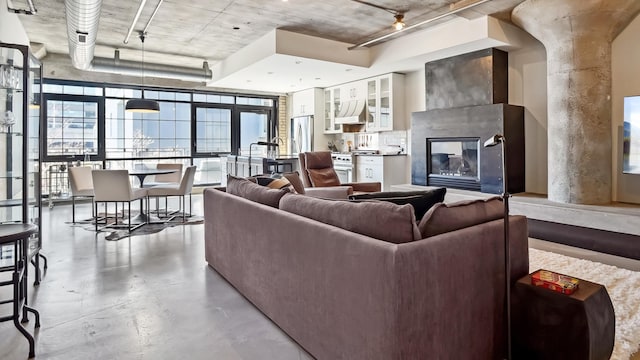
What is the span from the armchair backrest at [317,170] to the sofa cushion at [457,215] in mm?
3844

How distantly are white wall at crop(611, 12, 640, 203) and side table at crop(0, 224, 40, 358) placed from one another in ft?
19.5

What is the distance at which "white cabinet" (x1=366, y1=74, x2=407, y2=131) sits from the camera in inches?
291

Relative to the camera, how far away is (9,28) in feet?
14.8

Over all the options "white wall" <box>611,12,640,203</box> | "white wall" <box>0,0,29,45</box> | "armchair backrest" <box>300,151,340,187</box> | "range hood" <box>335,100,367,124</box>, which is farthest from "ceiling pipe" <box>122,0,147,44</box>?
"white wall" <box>611,12,640,203</box>

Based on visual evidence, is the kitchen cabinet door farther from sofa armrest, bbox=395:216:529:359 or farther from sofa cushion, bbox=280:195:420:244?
sofa armrest, bbox=395:216:529:359

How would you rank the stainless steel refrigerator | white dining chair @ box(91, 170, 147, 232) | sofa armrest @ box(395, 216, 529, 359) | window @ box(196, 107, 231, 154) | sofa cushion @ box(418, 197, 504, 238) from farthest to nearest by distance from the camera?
window @ box(196, 107, 231, 154) → the stainless steel refrigerator → white dining chair @ box(91, 170, 147, 232) → sofa cushion @ box(418, 197, 504, 238) → sofa armrest @ box(395, 216, 529, 359)

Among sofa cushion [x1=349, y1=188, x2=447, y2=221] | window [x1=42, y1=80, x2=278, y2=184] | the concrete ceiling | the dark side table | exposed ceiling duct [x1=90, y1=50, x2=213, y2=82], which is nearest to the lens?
the dark side table

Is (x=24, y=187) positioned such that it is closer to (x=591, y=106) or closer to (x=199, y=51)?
(x=199, y=51)

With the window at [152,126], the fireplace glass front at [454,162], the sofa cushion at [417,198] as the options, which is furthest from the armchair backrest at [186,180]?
the sofa cushion at [417,198]

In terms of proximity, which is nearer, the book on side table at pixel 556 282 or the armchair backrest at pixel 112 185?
the book on side table at pixel 556 282

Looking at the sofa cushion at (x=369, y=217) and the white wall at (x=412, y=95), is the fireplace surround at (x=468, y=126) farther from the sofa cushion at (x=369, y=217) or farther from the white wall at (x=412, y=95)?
the sofa cushion at (x=369, y=217)

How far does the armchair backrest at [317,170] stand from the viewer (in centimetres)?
590

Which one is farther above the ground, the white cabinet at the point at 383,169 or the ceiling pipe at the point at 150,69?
the ceiling pipe at the point at 150,69

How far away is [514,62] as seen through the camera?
5895mm
